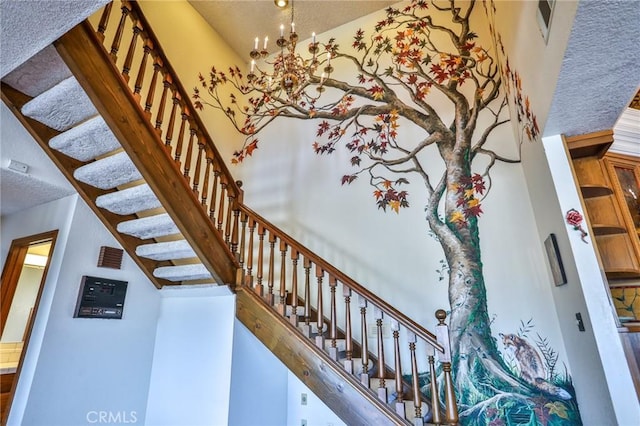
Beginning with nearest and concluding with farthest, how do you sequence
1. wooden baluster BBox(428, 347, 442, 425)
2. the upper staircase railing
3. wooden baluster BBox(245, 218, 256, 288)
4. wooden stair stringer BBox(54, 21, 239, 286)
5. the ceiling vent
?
1. the ceiling vent
2. wooden stair stringer BBox(54, 21, 239, 286)
3. wooden baluster BBox(428, 347, 442, 425)
4. the upper staircase railing
5. wooden baluster BBox(245, 218, 256, 288)

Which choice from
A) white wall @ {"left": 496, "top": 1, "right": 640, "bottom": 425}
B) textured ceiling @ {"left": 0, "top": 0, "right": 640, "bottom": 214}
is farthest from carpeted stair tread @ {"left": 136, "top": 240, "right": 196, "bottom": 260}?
white wall @ {"left": 496, "top": 1, "right": 640, "bottom": 425}

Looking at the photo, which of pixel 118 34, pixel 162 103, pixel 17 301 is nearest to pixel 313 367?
pixel 162 103

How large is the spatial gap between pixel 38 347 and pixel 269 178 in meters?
2.81

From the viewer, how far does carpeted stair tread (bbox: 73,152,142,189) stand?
92.1 inches

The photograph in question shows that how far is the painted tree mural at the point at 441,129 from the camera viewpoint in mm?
2646

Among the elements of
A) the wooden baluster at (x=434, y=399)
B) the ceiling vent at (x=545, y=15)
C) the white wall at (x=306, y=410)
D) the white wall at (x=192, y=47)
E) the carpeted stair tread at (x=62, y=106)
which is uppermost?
the white wall at (x=192, y=47)

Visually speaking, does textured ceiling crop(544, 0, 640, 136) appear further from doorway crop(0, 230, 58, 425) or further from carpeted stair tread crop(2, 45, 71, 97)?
doorway crop(0, 230, 58, 425)

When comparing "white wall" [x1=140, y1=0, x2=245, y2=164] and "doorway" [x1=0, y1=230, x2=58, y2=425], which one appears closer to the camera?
"doorway" [x1=0, y1=230, x2=58, y2=425]

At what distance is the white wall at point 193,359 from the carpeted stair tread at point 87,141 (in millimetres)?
1412

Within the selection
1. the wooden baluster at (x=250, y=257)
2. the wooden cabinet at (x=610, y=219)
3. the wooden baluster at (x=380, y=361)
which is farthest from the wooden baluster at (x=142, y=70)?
the wooden cabinet at (x=610, y=219)

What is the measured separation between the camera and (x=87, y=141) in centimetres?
239

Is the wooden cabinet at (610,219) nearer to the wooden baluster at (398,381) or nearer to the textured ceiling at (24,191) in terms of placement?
the wooden baluster at (398,381)

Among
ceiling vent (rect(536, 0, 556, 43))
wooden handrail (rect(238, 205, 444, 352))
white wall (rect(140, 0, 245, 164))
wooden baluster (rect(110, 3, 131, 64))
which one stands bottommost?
wooden handrail (rect(238, 205, 444, 352))

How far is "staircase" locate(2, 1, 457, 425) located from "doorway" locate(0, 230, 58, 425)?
82 centimetres
